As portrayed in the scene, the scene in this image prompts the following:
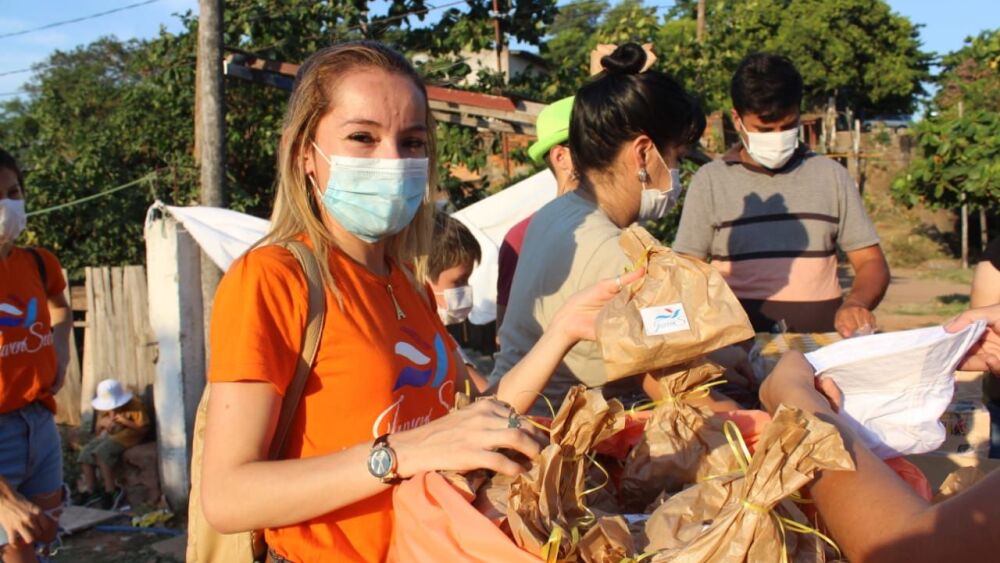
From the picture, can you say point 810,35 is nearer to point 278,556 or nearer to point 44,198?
point 44,198

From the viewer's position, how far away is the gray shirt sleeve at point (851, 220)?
333 centimetres

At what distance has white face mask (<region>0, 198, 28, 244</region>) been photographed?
3.71 meters

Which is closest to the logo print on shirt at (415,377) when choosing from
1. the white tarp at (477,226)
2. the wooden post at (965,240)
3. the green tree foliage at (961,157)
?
the white tarp at (477,226)

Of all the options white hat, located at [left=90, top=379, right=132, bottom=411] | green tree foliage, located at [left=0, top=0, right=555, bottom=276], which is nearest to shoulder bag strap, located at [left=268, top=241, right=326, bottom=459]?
white hat, located at [left=90, top=379, right=132, bottom=411]

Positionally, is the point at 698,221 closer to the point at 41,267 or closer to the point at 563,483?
the point at 563,483

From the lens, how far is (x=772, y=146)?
3.34 meters

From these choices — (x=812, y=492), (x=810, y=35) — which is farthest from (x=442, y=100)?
(x=810, y=35)

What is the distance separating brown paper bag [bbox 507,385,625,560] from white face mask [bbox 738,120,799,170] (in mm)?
2172

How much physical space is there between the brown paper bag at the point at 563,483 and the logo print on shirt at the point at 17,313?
10.3ft

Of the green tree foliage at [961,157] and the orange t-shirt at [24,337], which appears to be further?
the green tree foliage at [961,157]

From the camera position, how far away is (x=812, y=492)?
4.43 feet

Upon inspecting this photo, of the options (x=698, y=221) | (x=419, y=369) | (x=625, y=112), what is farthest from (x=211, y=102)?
(x=419, y=369)

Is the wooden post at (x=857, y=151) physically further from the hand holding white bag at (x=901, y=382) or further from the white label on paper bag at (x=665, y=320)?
the white label on paper bag at (x=665, y=320)

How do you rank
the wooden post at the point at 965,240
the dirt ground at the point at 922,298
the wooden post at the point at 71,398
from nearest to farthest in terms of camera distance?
the wooden post at the point at 71,398
the dirt ground at the point at 922,298
the wooden post at the point at 965,240
